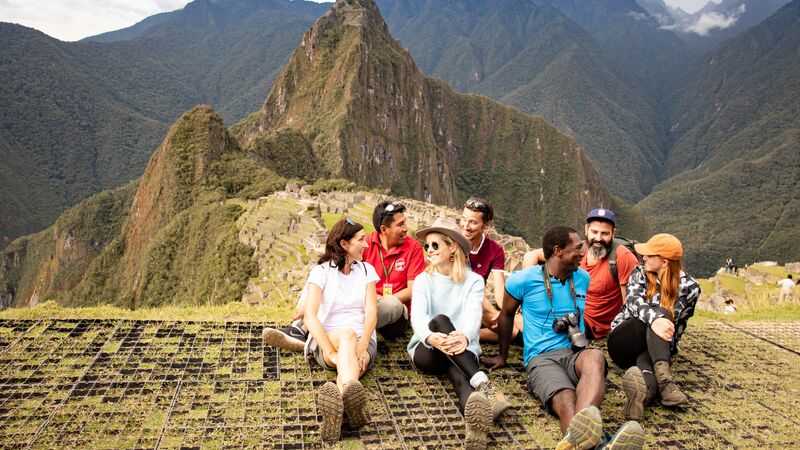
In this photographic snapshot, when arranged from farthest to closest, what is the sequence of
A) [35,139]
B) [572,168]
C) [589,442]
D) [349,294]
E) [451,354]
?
1. [572,168]
2. [35,139]
3. [349,294]
4. [451,354]
5. [589,442]

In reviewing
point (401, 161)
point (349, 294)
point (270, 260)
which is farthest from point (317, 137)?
point (349, 294)

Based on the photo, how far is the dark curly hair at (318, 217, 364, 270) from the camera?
4785 millimetres

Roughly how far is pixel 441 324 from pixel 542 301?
3.11ft

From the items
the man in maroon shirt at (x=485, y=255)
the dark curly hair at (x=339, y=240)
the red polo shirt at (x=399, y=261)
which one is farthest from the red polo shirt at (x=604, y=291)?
the dark curly hair at (x=339, y=240)

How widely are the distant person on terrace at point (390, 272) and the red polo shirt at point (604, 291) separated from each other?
6.06ft

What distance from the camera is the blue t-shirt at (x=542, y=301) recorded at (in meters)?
4.74

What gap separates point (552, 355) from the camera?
464cm

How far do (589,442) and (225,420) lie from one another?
8.54 ft

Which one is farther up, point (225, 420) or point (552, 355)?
point (552, 355)

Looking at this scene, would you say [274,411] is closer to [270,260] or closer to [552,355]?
[552,355]

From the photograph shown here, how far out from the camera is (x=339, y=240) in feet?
15.7

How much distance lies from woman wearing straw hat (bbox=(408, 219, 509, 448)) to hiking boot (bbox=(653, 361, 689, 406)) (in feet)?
5.12

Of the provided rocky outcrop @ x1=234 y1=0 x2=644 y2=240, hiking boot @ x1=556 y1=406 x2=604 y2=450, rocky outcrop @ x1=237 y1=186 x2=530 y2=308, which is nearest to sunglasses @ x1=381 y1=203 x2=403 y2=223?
hiking boot @ x1=556 y1=406 x2=604 y2=450

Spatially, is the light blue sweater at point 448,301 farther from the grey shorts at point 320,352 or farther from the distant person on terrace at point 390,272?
the distant person on terrace at point 390,272
